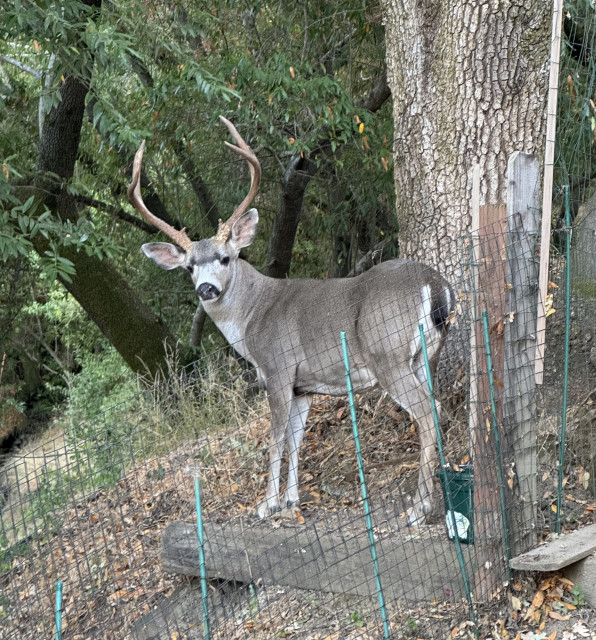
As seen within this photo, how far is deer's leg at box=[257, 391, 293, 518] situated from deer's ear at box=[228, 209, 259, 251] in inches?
55.7

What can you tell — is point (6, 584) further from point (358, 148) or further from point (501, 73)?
point (358, 148)

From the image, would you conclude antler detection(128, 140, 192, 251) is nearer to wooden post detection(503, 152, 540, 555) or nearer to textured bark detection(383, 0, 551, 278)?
Result: textured bark detection(383, 0, 551, 278)

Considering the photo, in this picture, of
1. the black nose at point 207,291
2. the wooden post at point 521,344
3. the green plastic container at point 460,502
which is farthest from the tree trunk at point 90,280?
the wooden post at point 521,344

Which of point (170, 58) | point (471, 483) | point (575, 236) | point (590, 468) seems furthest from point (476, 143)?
point (170, 58)

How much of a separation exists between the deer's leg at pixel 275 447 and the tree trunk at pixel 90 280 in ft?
16.4

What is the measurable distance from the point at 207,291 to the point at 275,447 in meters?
1.27

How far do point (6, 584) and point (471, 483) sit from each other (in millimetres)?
3839

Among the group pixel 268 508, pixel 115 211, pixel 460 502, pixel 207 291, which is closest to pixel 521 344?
pixel 460 502

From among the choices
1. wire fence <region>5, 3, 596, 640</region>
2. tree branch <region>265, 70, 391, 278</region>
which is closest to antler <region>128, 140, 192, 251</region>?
wire fence <region>5, 3, 596, 640</region>

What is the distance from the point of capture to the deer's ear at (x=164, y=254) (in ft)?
24.0

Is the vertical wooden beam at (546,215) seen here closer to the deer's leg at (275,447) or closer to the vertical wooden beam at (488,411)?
the vertical wooden beam at (488,411)

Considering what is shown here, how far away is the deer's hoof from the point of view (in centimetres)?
628

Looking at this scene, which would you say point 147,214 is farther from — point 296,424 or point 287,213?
point 287,213

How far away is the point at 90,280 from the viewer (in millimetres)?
11523
